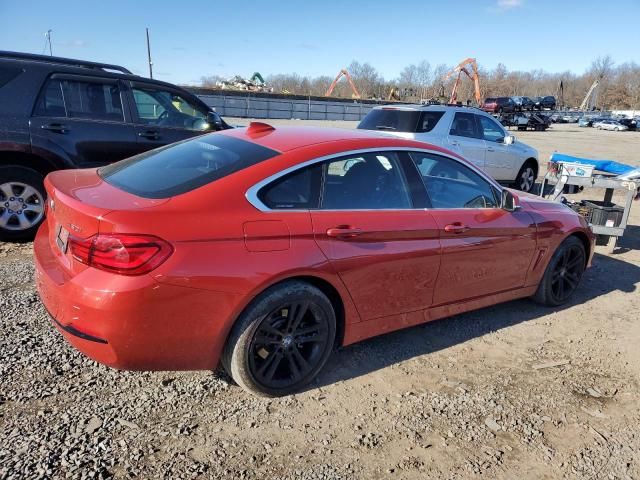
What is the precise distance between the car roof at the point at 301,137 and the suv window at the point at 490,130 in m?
6.51

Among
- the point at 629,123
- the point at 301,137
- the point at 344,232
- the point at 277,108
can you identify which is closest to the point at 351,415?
the point at 344,232

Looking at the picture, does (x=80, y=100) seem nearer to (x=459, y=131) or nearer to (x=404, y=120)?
(x=404, y=120)

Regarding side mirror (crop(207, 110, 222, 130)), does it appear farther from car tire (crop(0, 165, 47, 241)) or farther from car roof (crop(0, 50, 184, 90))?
car tire (crop(0, 165, 47, 241))

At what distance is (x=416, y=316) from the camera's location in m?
3.69

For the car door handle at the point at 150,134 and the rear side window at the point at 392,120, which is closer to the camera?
A: the car door handle at the point at 150,134

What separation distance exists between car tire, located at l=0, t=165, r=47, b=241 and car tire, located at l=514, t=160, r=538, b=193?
362 inches

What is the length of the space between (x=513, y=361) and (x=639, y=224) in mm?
6447

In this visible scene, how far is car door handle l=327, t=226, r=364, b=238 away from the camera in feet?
10.1

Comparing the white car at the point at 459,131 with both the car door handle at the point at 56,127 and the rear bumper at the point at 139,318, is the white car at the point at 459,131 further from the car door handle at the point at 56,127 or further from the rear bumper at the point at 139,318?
the rear bumper at the point at 139,318

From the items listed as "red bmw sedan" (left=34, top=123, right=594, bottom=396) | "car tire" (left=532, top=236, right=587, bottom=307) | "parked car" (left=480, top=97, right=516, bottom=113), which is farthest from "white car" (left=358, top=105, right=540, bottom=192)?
"parked car" (left=480, top=97, right=516, bottom=113)

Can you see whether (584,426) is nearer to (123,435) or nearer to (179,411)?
(179,411)

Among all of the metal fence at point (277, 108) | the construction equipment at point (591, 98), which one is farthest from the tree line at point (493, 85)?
the metal fence at point (277, 108)

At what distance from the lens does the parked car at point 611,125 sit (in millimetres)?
55609

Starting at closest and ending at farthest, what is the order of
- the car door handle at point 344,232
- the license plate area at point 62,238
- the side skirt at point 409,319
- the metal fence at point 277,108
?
the license plate area at point 62,238, the car door handle at point 344,232, the side skirt at point 409,319, the metal fence at point 277,108
